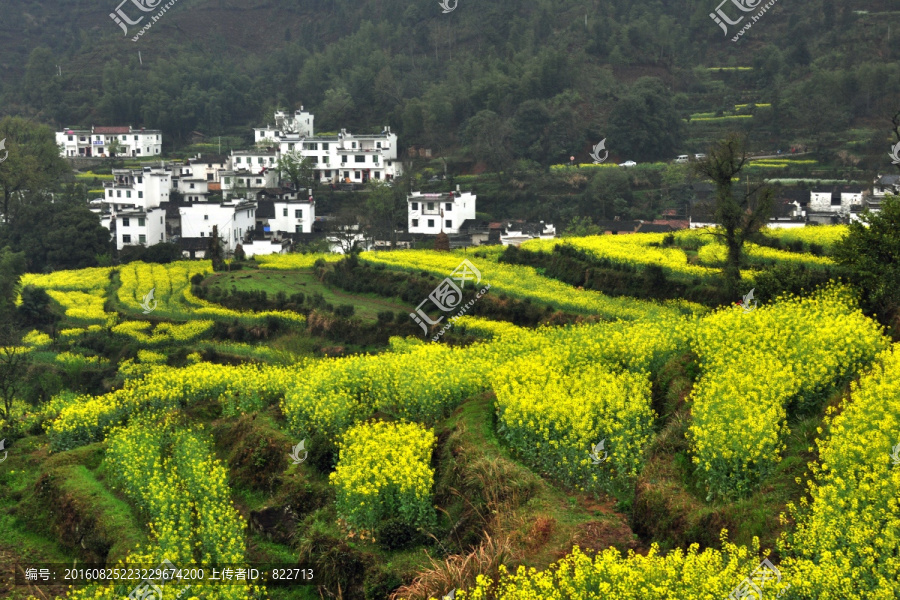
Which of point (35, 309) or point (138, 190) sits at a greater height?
point (138, 190)

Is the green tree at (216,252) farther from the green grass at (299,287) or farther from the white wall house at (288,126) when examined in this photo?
the white wall house at (288,126)

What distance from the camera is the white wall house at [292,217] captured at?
59375mm

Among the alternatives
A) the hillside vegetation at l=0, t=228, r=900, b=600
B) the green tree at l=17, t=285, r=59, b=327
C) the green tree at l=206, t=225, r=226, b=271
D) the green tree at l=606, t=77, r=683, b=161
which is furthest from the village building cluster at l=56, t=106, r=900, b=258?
the hillside vegetation at l=0, t=228, r=900, b=600

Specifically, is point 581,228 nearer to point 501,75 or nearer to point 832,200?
point 832,200

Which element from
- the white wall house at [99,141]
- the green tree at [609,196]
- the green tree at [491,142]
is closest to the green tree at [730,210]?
the green tree at [609,196]

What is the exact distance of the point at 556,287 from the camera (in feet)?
110

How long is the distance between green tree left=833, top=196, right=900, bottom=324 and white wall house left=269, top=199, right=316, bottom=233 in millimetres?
44619

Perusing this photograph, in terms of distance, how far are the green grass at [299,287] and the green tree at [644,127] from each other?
109 ft

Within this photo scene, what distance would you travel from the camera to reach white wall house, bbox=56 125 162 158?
262 ft

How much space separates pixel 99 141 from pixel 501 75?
1374 inches

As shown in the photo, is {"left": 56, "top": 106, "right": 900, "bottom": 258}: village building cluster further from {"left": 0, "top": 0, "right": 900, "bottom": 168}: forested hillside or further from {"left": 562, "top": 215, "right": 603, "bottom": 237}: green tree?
{"left": 0, "top": 0, "right": 900, "bottom": 168}: forested hillside

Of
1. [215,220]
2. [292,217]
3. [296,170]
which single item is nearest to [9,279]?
[215,220]

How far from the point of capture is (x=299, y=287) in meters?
41.1

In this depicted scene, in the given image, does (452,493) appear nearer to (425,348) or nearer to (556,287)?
(425,348)
